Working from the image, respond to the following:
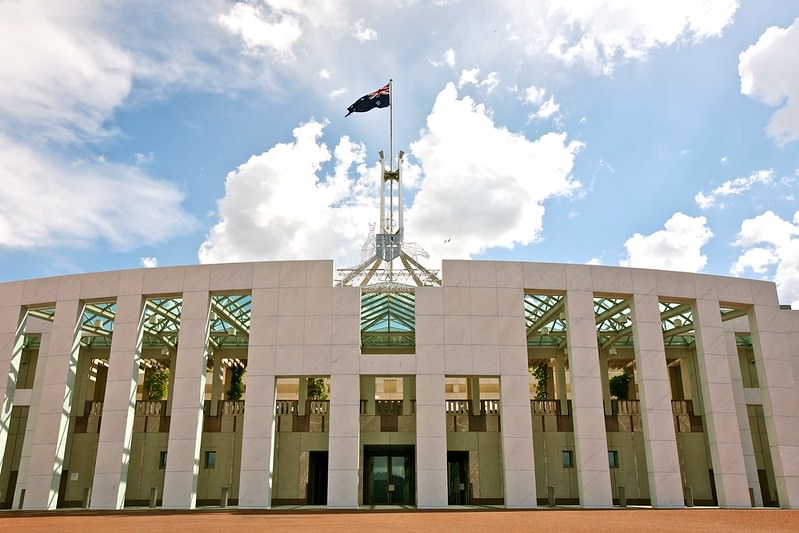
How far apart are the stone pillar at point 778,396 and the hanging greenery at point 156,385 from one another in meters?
31.3

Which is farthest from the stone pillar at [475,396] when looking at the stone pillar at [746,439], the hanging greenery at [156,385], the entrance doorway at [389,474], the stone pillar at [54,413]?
the stone pillar at [54,413]

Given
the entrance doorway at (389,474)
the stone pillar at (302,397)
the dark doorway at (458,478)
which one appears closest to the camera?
the entrance doorway at (389,474)

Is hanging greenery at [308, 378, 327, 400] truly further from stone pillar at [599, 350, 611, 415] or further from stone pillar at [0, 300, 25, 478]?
stone pillar at [599, 350, 611, 415]

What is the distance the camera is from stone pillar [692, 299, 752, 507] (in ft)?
86.5

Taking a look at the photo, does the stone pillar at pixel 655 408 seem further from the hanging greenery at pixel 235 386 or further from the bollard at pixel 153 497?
the hanging greenery at pixel 235 386

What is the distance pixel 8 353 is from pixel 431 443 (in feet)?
64.8

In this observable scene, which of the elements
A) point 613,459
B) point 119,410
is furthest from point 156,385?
point 613,459

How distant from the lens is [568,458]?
33125 mm

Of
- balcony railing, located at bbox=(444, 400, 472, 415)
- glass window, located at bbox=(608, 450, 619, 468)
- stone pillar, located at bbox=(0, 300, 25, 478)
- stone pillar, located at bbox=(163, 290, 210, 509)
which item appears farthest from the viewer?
glass window, located at bbox=(608, 450, 619, 468)

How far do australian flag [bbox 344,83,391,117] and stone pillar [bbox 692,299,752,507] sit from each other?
56.8 feet

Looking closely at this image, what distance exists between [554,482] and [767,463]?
1247 centimetres

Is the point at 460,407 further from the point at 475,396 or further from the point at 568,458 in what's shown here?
the point at 568,458

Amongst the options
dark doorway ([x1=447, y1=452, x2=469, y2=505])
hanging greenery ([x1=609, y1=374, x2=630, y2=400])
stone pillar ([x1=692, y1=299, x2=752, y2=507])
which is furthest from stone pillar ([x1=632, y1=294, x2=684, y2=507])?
hanging greenery ([x1=609, y1=374, x2=630, y2=400])

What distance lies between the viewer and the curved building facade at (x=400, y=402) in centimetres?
2595
